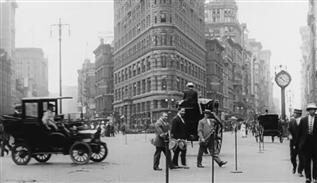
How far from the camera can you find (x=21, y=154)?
762 inches

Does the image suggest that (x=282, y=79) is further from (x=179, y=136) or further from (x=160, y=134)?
(x=160, y=134)

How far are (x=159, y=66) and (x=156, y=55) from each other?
6.34 feet

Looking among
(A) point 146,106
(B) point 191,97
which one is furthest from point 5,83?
(B) point 191,97

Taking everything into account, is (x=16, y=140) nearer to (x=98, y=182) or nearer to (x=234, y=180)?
(x=98, y=182)

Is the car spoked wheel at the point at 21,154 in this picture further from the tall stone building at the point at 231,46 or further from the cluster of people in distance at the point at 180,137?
the tall stone building at the point at 231,46

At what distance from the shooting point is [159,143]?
16594mm

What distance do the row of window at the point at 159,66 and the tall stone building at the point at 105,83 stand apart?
1672 cm

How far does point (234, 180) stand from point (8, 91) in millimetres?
155048

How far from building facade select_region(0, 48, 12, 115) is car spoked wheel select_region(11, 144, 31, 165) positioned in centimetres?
12760

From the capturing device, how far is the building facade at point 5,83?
149 m

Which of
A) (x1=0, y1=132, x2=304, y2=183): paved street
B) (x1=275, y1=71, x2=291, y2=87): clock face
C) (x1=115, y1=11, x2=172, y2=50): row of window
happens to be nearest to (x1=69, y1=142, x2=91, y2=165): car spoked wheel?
(x1=0, y1=132, x2=304, y2=183): paved street

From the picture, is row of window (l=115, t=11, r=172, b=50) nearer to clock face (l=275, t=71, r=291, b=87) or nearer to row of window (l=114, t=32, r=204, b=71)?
row of window (l=114, t=32, r=204, b=71)

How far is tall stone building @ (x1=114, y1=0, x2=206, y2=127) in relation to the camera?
8525cm

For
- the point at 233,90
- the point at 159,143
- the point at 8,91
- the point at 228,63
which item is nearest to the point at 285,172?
the point at 159,143
